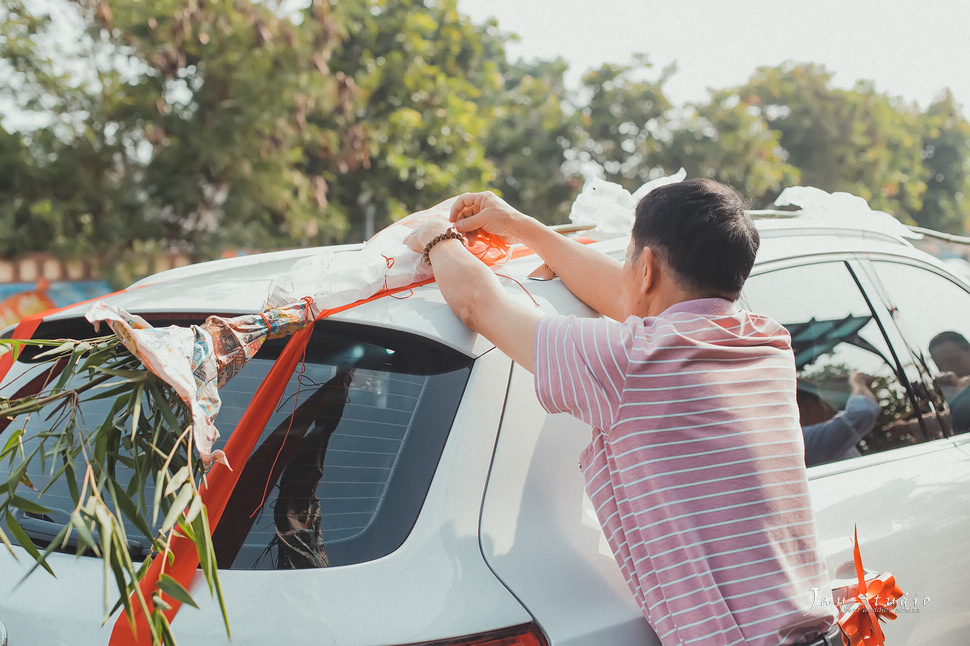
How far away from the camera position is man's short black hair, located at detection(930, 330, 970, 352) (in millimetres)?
2777

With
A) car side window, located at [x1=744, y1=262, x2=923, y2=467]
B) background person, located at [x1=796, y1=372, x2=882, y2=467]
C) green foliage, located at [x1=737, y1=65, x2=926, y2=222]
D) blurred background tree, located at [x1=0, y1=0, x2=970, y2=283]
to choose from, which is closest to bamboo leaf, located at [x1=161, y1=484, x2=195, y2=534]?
car side window, located at [x1=744, y1=262, x2=923, y2=467]

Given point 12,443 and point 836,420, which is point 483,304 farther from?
point 836,420

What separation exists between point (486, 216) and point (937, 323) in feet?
5.96

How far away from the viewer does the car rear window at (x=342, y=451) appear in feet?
4.60

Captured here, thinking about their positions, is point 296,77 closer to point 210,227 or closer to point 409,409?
point 210,227

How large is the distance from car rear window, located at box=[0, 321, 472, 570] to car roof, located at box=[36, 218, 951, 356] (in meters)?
0.04

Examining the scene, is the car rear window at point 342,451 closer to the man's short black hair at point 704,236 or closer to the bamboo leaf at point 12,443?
the bamboo leaf at point 12,443

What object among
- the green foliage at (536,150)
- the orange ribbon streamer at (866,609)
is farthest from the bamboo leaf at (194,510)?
the green foliage at (536,150)

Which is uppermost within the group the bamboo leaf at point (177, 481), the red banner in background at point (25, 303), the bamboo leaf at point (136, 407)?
the red banner in background at point (25, 303)

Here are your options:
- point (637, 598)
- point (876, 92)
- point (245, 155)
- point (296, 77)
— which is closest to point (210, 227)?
point (245, 155)

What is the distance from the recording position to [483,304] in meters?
1.53

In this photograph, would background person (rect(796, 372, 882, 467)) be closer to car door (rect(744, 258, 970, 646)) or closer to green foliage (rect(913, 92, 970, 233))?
car door (rect(744, 258, 970, 646))

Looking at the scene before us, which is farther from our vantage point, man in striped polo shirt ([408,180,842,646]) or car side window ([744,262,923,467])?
car side window ([744,262,923,467])

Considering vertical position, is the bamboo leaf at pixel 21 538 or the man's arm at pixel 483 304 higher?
the man's arm at pixel 483 304
